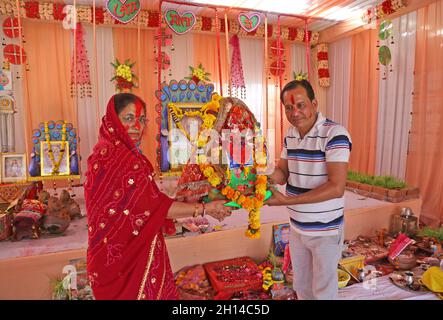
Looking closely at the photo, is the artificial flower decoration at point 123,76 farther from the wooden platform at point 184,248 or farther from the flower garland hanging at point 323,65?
the flower garland hanging at point 323,65

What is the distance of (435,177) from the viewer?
14.5ft

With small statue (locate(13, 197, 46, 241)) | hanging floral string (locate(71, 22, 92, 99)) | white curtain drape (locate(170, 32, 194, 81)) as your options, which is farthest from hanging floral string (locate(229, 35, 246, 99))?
small statue (locate(13, 197, 46, 241))

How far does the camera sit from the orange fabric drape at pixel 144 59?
17.9 feet

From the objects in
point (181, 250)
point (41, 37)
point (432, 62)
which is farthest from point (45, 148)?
point (432, 62)

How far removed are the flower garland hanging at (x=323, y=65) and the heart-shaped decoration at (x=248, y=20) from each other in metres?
2.93

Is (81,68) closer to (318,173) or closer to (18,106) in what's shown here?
(18,106)

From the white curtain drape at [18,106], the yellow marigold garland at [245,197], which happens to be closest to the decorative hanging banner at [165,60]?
the white curtain drape at [18,106]

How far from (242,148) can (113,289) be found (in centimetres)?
88

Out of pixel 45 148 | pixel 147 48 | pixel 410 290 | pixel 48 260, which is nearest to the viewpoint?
pixel 48 260

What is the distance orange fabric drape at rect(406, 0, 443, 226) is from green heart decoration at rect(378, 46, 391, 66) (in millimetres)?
392

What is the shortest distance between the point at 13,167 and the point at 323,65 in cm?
585

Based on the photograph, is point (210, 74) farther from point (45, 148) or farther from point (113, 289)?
point (113, 289)

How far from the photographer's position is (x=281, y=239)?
266 centimetres

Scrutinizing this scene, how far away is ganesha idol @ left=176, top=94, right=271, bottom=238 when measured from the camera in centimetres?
155
